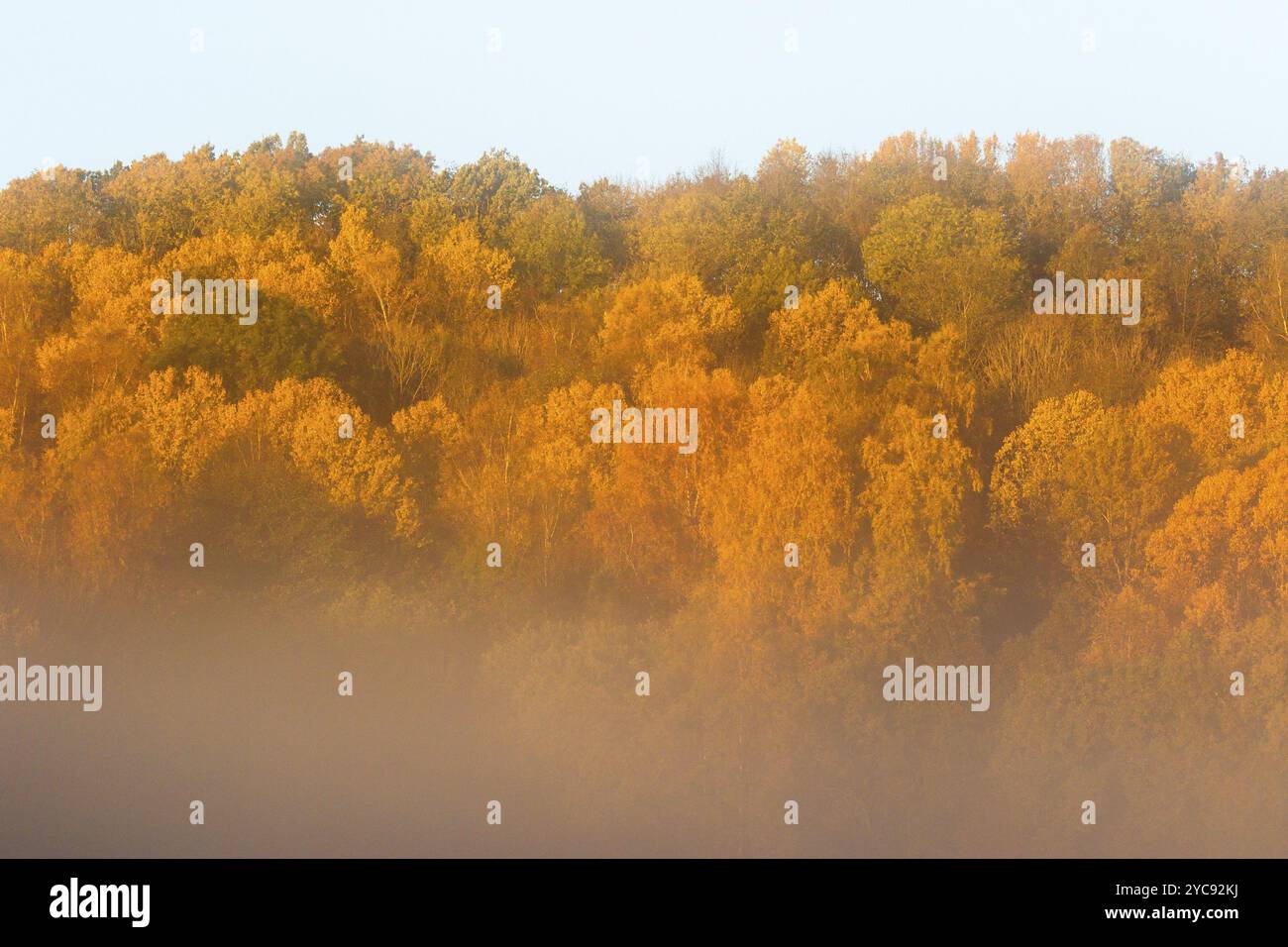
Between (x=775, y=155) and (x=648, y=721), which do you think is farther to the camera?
(x=775, y=155)

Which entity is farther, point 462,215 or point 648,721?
point 462,215

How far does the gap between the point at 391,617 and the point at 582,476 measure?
537cm

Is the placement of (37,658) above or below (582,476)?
below

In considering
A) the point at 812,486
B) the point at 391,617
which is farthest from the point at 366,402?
the point at 812,486

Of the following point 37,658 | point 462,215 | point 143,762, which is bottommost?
point 143,762

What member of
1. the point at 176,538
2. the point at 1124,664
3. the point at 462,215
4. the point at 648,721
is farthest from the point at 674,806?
the point at 462,215

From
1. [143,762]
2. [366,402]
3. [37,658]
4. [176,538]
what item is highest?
[366,402]

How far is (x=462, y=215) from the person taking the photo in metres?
43.4

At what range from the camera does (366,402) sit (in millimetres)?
40719

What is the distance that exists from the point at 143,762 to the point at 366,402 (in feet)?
31.0
